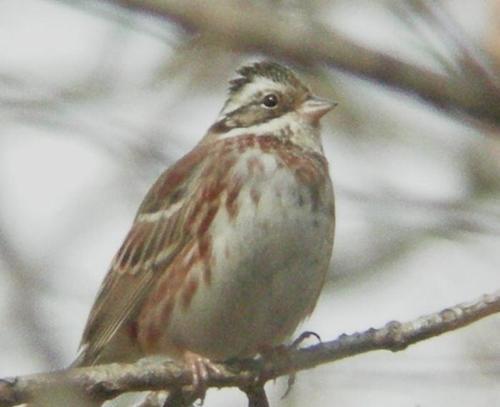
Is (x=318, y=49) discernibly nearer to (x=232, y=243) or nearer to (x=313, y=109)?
(x=232, y=243)

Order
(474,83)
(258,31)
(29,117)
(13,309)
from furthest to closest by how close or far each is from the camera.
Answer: (29,117) < (258,31) < (474,83) < (13,309)

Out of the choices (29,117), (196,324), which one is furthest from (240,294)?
(29,117)

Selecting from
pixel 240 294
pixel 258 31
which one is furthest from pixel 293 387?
pixel 258 31

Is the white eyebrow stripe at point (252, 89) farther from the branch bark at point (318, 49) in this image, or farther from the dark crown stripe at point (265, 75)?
A: the branch bark at point (318, 49)

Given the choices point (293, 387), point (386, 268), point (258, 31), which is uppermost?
point (258, 31)

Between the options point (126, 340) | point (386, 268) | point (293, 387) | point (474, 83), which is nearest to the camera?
point (474, 83)

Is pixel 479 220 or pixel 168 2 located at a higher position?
pixel 168 2

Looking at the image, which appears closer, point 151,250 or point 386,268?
point 386,268

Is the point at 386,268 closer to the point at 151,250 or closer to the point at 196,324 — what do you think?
the point at 196,324

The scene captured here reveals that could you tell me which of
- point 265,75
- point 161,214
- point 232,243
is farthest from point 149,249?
point 265,75
